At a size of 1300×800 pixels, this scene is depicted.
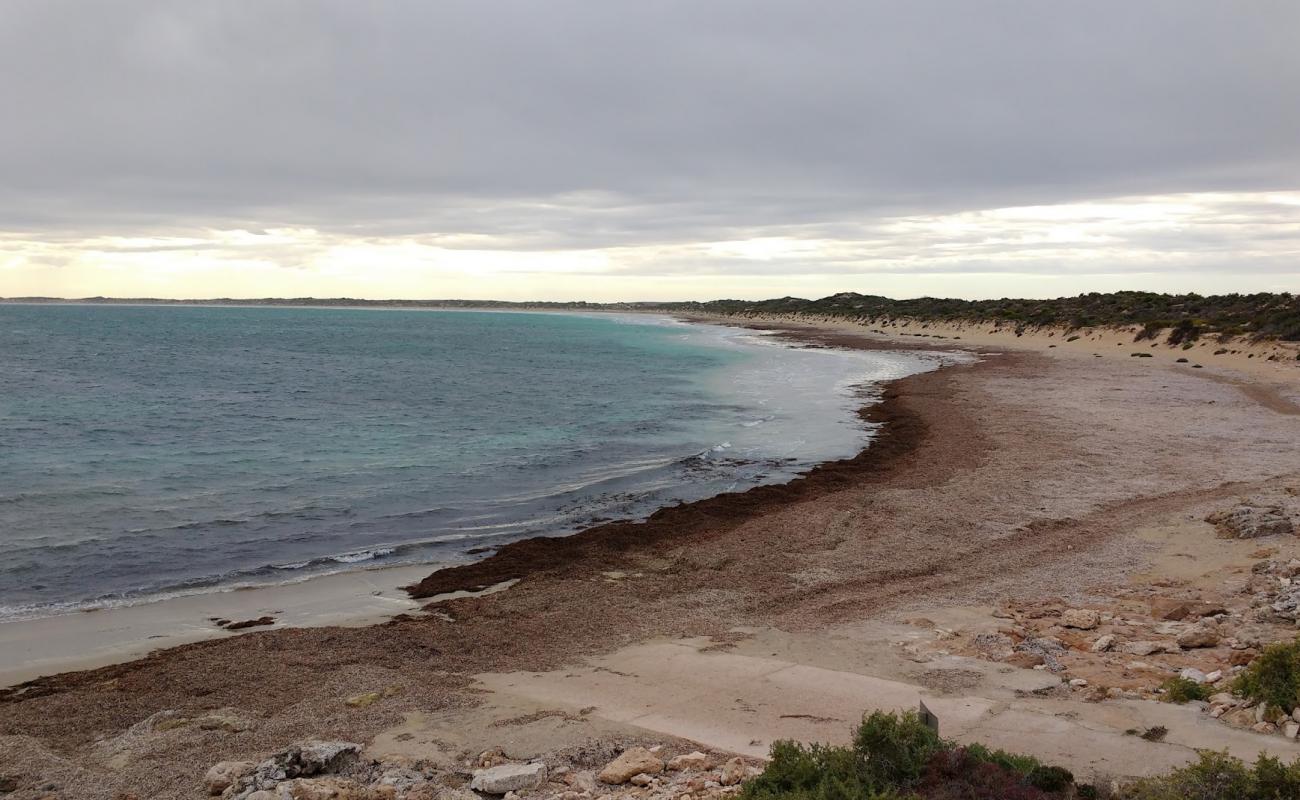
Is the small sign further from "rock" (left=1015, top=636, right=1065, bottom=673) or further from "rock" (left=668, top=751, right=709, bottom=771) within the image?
"rock" (left=1015, top=636, right=1065, bottom=673)

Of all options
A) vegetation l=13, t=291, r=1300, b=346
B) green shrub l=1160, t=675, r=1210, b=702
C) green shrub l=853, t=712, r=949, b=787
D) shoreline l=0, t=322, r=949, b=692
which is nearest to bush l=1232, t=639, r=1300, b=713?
green shrub l=1160, t=675, r=1210, b=702

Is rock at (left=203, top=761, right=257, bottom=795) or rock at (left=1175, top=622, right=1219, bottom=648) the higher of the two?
rock at (left=1175, top=622, right=1219, bottom=648)

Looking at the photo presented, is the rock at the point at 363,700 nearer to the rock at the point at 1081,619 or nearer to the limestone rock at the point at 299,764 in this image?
the limestone rock at the point at 299,764

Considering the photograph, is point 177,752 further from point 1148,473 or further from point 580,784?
point 1148,473

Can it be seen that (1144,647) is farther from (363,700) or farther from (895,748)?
(363,700)

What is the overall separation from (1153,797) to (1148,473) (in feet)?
48.3

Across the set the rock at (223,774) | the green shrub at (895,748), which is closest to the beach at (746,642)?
the rock at (223,774)

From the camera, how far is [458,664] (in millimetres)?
9586

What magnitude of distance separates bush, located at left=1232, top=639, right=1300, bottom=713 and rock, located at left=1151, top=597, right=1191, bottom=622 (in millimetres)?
2736

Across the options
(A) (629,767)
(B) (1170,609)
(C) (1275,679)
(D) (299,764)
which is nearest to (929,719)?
(A) (629,767)

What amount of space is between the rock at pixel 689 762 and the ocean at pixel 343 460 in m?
8.75

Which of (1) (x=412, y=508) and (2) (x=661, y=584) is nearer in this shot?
(2) (x=661, y=584)

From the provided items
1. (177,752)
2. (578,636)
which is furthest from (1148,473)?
(177,752)

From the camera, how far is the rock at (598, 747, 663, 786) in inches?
253
